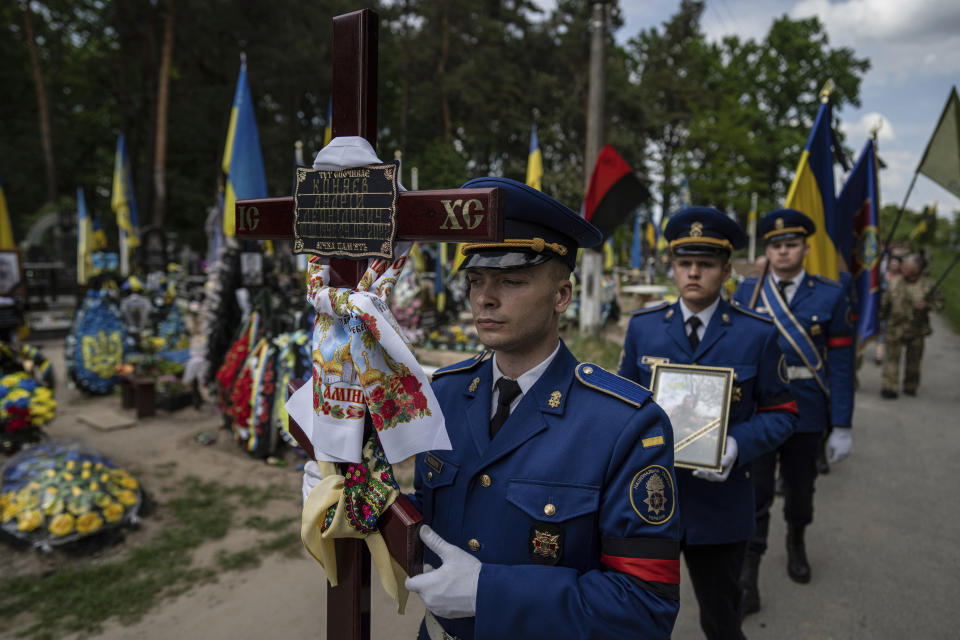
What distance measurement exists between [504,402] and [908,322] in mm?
10907

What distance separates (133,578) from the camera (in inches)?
157

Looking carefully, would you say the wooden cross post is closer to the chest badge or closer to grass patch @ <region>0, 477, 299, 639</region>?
the chest badge

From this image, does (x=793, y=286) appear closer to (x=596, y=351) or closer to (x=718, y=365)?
(x=718, y=365)

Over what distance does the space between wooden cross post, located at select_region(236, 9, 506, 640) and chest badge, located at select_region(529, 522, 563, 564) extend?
0.95 feet

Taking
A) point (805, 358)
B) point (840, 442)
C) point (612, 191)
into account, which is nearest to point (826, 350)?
point (805, 358)

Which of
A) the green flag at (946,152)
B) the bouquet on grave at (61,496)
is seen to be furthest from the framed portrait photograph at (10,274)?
the green flag at (946,152)

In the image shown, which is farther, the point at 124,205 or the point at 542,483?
the point at 124,205

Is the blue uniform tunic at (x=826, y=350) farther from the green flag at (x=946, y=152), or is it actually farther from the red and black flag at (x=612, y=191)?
the green flag at (x=946, y=152)

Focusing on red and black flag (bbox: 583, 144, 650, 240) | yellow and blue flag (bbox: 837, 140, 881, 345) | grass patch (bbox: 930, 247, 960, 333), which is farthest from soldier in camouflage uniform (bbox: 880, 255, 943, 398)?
grass patch (bbox: 930, 247, 960, 333)

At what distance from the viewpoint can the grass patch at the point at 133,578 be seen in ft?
11.7

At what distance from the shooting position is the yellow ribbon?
4.79ft

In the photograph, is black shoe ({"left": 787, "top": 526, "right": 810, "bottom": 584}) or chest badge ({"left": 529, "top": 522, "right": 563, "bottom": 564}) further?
black shoe ({"left": 787, "top": 526, "right": 810, "bottom": 584})

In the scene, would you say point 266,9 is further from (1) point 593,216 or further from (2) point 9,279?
(1) point 593,216

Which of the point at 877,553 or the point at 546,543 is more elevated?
the point at 546,543
